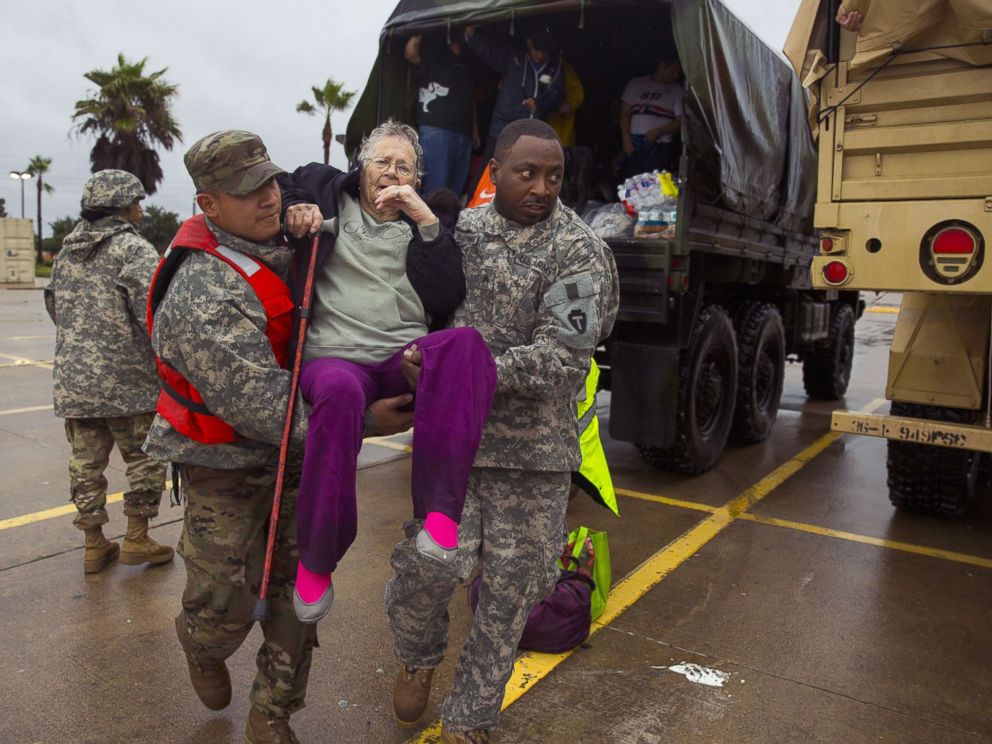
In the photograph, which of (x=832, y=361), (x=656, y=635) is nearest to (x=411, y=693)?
(x=656, y=635)

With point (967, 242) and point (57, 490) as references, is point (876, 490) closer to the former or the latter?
point (967, 242)

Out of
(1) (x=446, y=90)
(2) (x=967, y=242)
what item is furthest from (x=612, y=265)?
(1) (x=446, y=90)

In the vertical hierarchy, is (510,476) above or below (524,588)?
above

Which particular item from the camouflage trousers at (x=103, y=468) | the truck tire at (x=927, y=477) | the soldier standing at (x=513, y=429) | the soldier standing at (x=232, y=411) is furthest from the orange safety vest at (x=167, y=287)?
the truck tire at (x=927, y=477)

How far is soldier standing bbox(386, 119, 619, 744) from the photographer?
2375mm

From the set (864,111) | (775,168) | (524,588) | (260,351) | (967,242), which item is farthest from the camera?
(775,168)

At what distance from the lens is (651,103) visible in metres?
5.66

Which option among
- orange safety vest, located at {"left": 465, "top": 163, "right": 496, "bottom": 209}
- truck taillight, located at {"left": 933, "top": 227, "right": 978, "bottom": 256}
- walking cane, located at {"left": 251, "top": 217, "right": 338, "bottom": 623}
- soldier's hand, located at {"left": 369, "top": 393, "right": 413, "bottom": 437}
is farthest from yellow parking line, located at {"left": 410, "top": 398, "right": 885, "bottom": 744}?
orange safety vest, located at {"left": 465, "top": 163, "right": 496, "bottom": 209}

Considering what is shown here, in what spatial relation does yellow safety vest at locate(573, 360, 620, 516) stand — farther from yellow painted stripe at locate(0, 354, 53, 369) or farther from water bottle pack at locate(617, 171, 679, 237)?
yellow painted stripe at locate(0, 354, 53, 369)

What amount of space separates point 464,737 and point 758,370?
4633 mm

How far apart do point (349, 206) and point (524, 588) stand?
124 centimetres

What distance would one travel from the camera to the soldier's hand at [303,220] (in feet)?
7.45

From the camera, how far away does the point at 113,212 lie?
3896mm

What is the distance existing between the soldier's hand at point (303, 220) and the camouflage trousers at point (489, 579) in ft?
2.81
